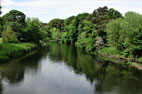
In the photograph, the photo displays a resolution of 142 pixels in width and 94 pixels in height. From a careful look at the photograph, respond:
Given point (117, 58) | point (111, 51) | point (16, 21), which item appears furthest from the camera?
point (16, 21)

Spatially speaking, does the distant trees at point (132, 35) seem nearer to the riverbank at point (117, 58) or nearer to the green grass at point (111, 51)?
the riverbank at point (117, 58)

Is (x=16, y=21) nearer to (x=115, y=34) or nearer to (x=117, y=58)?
(x=115, y=34)

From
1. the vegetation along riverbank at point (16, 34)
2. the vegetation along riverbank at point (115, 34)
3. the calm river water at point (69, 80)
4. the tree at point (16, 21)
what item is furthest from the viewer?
the tree at point (16, 21)

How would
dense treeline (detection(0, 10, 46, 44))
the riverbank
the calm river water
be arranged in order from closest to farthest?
1. the calm river water
2. the riverbank
3. dense treeline (detection(0, 10, 46, 44))

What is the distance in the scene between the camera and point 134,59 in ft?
144

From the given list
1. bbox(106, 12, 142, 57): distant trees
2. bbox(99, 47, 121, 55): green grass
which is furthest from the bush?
bbox(106, 12, 142, 57): distant trees

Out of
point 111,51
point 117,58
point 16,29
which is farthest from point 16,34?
point 117,58

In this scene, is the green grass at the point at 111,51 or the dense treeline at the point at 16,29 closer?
the green grass at the point at 111,51

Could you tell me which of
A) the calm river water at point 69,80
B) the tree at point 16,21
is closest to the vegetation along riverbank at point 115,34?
the calm river water at point 69,80

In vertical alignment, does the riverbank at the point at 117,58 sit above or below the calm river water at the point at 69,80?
above

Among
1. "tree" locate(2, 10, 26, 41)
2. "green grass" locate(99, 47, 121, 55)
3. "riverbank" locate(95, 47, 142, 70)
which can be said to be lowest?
"riverbank" locate(95, 47, 142, 70)

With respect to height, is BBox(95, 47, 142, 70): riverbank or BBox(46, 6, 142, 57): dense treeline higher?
BBox(46, 6, 142, 57): dense treeline

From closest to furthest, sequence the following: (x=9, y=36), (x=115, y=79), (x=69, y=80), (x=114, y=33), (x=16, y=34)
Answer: (x=69, y=80) → (x=115, y=79) → (x=114, y=33) → (x=9, y=36) → (x=16, y=34)

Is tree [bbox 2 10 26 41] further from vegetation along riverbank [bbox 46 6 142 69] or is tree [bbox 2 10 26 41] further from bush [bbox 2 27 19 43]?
vegetation along riverbank [bbox 46 6 142 69]
